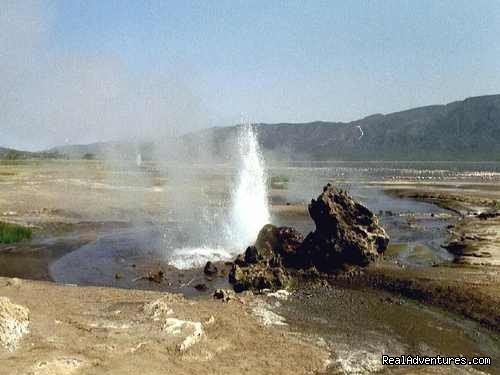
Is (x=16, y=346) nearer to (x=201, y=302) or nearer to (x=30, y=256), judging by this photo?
(x=201, y=302)

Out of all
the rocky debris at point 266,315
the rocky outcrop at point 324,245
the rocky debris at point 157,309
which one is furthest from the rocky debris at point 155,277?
the rocky debris at point 266,315

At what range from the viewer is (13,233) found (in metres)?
29.0

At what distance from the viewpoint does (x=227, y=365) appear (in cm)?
1100

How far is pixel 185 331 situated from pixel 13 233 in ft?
68.6

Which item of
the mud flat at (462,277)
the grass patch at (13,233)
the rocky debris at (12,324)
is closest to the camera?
the rocky debris at (12,324)

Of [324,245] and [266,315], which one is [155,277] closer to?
[266,315]

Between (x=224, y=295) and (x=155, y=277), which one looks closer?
(x=224, y=295)

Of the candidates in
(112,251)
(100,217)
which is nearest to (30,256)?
(112,251)

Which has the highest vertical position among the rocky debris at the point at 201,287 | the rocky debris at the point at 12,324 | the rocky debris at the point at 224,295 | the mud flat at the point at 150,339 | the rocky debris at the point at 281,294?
the rocky debris at the point at 12,324

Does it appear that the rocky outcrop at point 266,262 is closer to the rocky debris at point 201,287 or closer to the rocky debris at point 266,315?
the rocky debris at point 201,287

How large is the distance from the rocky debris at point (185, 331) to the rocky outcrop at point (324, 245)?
638 cm

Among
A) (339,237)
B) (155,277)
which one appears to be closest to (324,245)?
(339,237)

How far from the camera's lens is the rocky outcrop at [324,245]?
2122 centimetres

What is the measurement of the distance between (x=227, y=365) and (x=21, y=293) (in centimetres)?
924
